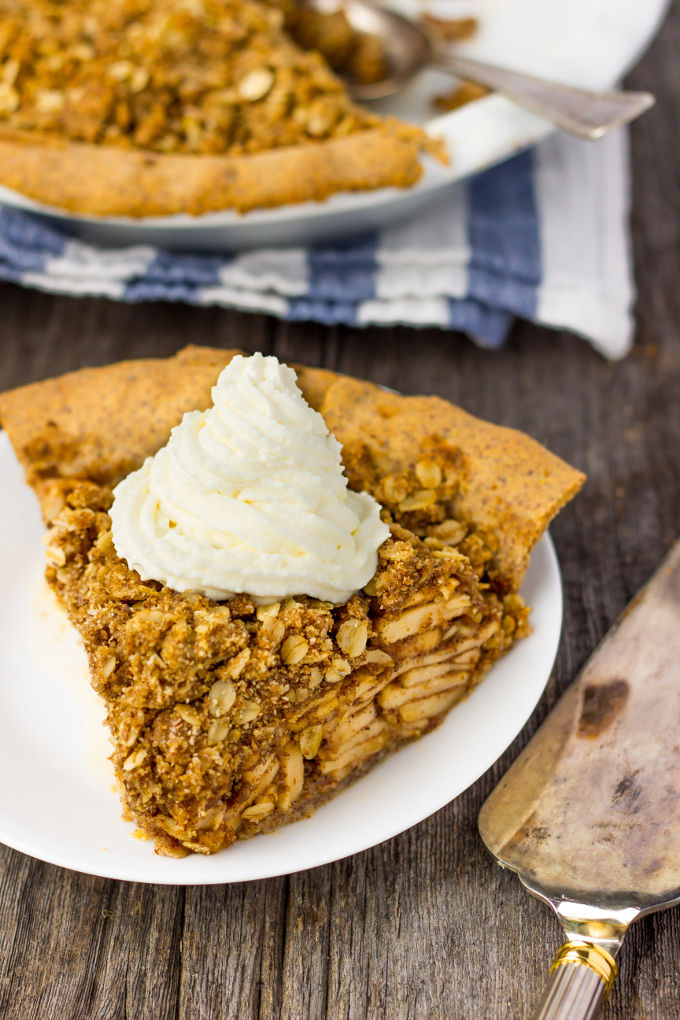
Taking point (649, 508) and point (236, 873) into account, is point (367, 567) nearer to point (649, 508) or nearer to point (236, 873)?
point (236, 873)

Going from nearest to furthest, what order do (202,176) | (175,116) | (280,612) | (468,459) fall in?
1. (280,612)
2. (468,459)
3. (202,176)
4. (175,116)

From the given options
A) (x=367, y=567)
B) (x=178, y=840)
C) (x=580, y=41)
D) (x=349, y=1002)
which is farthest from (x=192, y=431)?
(x=580, y=41)

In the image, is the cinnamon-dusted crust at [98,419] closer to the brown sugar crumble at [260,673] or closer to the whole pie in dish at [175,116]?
the brown sugar crumble at [260,673]

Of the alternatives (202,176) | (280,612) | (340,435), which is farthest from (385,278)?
(280,612)

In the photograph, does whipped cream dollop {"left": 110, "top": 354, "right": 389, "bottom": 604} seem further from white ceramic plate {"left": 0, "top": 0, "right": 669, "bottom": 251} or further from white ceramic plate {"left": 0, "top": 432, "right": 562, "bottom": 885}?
white ceramic plate {"left": 0, "top": 0, "right": 669, "bottom": 251}

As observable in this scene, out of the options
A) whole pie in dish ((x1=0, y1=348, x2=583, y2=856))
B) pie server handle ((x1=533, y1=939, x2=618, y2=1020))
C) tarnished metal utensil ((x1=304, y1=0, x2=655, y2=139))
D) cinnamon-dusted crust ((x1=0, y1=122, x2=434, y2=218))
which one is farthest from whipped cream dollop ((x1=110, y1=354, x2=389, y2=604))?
tarnished metal utensil ((x1=304, y1=0, x2=655, y2=139))

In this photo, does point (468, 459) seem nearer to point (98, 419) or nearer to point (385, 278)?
point (98, 419)
